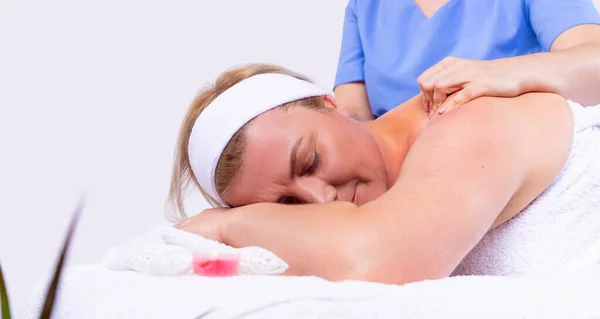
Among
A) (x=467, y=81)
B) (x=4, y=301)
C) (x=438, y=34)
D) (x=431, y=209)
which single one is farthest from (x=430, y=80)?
(x=4, y=301)

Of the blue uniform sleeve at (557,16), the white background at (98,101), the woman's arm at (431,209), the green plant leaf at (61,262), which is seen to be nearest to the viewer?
the green plant leaf at (61,262)

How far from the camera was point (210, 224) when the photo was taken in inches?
54.2

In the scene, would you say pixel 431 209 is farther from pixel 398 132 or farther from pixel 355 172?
pixel 398 132

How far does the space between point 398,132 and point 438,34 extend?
527 mm

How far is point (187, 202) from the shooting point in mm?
1936

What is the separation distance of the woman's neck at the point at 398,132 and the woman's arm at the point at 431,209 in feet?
0.83

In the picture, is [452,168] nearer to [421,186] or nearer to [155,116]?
[421,186]

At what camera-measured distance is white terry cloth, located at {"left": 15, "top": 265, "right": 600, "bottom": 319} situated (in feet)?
2.92

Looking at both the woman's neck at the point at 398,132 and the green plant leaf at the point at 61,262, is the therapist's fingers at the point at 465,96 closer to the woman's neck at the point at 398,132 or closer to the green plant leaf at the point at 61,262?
the woman's neck at the point at 398,132

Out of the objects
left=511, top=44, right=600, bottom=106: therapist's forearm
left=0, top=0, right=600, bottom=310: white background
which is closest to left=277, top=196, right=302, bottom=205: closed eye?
left=511, top=44, right=600, bottom=106: therapist's forearm

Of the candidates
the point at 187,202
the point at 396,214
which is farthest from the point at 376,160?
the point at 187,202

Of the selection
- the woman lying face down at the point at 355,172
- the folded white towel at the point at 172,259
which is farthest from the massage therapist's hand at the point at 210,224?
the folded white towel at the point at 172,259

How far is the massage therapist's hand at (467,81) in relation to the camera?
4.64 ft

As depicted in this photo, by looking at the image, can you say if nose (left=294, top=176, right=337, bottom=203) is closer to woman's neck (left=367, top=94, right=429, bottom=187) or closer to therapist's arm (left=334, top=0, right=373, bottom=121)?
woman's neck (left=367, top=94, right=429, bottom=187)
